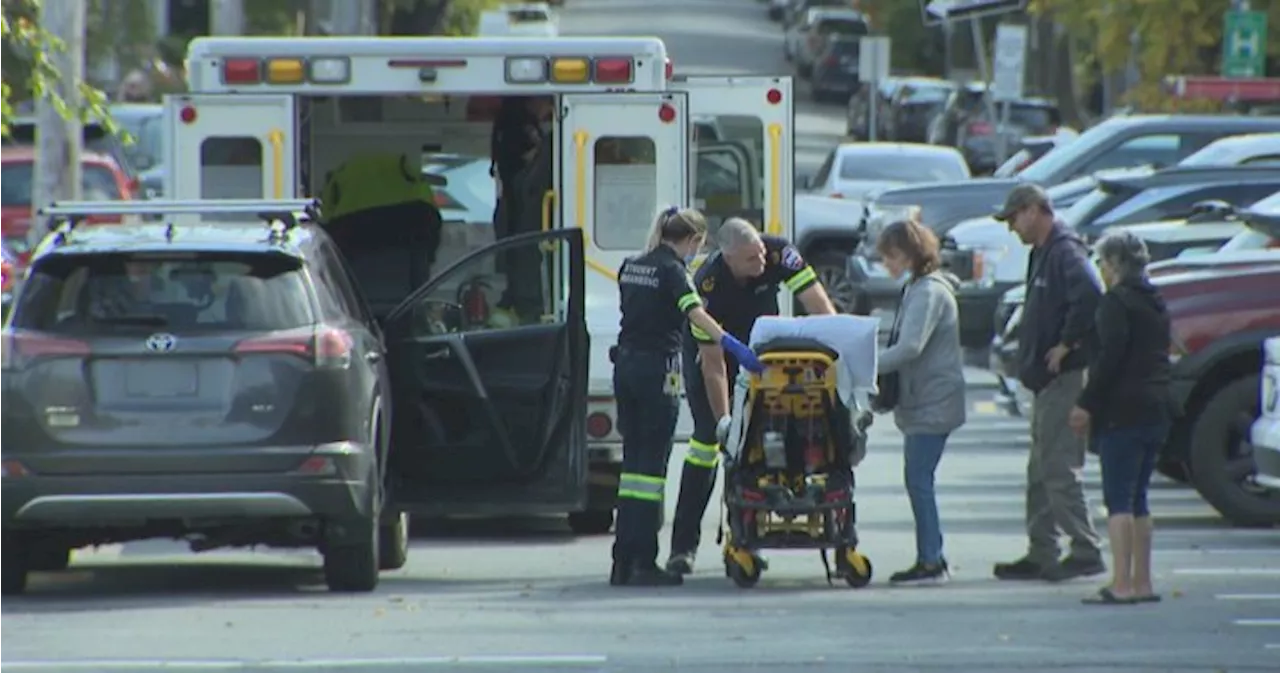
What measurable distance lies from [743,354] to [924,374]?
0.91 metres

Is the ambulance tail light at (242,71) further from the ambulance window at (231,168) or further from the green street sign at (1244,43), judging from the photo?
the green street sign at (1244,43)

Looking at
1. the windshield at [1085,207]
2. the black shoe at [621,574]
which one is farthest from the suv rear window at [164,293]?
the windshield at [1085,207]

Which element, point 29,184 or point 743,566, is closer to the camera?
point 743,566

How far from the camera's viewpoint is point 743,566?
40.3 ft

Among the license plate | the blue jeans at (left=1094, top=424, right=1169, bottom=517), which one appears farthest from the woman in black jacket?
the license plate

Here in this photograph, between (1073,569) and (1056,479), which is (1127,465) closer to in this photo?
(1056,479)

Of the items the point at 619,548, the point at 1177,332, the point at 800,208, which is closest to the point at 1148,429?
the point at 619,548

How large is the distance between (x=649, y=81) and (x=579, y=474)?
2.37 m

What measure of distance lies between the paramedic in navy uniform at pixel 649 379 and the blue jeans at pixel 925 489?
0.97 metres

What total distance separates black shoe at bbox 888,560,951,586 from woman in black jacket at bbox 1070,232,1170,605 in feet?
2.98

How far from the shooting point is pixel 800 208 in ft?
92.2

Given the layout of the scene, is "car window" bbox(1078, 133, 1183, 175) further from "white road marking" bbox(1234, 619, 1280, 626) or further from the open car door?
"white road marking" bbox(1234, 619, 1280, 626)

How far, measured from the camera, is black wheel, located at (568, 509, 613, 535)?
14.7 m

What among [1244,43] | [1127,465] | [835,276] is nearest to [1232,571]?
[1127,465]
